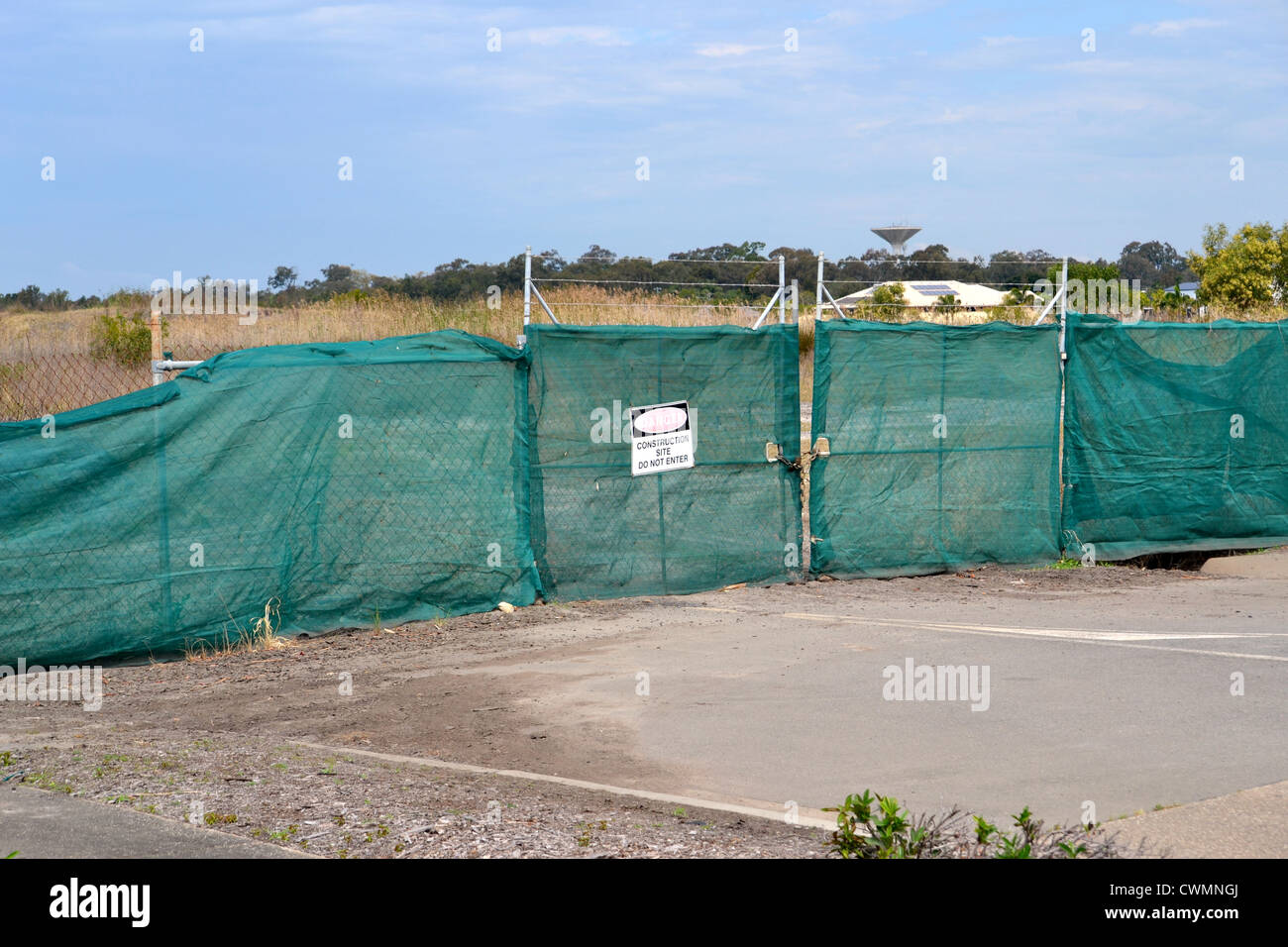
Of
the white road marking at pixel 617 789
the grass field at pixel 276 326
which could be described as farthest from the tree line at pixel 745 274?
the white road marking at pixel 617 789

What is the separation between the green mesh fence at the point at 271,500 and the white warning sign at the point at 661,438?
1039 millimetres

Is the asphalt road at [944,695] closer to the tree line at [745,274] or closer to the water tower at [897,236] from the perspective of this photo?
the tree line at [745,274]

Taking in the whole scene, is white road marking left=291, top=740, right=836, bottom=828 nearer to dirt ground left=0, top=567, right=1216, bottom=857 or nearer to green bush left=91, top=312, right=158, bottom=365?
dirt ground left=0, top=567, right=1216, bottom=857

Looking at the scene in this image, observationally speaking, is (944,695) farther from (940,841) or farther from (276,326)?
(276,326)

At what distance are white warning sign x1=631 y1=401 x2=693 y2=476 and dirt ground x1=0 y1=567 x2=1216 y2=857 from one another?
1323 mm

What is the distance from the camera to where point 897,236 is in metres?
44.8

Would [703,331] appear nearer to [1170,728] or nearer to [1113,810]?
[1170,728]

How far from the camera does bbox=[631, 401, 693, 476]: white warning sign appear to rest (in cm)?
1044

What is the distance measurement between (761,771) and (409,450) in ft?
14.3

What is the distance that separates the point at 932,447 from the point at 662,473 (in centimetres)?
274

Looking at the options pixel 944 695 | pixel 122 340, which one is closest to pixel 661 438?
pixel 944 695

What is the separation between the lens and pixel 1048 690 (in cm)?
759

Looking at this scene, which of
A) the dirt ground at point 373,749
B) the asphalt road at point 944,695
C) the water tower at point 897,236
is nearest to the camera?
the dirt ground at point 373,749

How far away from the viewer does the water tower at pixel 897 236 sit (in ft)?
143
